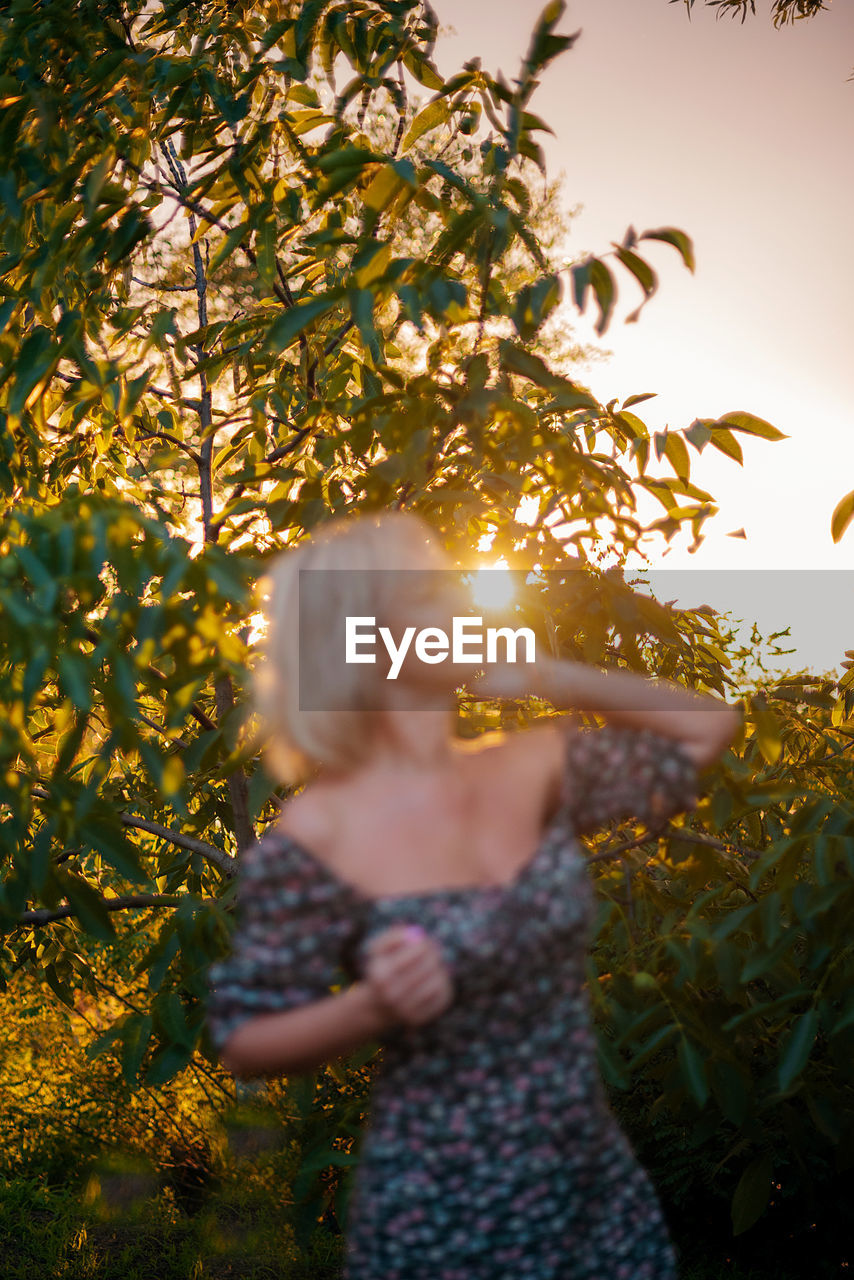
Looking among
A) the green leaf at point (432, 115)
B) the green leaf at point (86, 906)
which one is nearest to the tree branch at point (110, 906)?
the green leaf at point (86, 906)

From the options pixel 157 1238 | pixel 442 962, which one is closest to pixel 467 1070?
pixel 442 962

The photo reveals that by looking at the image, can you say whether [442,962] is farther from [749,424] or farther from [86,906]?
[749,424]

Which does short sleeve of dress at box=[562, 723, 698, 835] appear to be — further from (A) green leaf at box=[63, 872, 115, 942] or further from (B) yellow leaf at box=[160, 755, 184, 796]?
(A) green leaf at box=[63, 872, 115, 942]

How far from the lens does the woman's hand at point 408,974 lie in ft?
3.55

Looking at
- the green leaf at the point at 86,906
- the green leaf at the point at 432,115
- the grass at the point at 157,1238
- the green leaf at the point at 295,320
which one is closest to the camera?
the green leaf at the point at 295,320

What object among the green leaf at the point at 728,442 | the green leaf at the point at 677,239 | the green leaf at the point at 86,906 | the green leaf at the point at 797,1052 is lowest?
the green leaf at the point at 797,1052

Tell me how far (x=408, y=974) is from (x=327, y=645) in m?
0.45

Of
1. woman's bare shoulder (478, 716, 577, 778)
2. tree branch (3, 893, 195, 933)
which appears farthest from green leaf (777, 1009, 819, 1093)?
tree branch (3, 893, 195, 933)

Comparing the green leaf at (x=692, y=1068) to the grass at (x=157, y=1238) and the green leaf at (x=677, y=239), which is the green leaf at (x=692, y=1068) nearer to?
the green leaf at (x=677, y=239)

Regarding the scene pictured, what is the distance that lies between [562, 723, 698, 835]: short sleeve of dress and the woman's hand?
1.44ft

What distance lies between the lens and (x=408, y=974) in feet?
3.57

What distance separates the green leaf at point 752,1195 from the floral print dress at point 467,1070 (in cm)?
87

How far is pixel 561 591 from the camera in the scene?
2146 millimetres

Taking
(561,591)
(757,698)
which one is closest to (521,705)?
(561,591)
